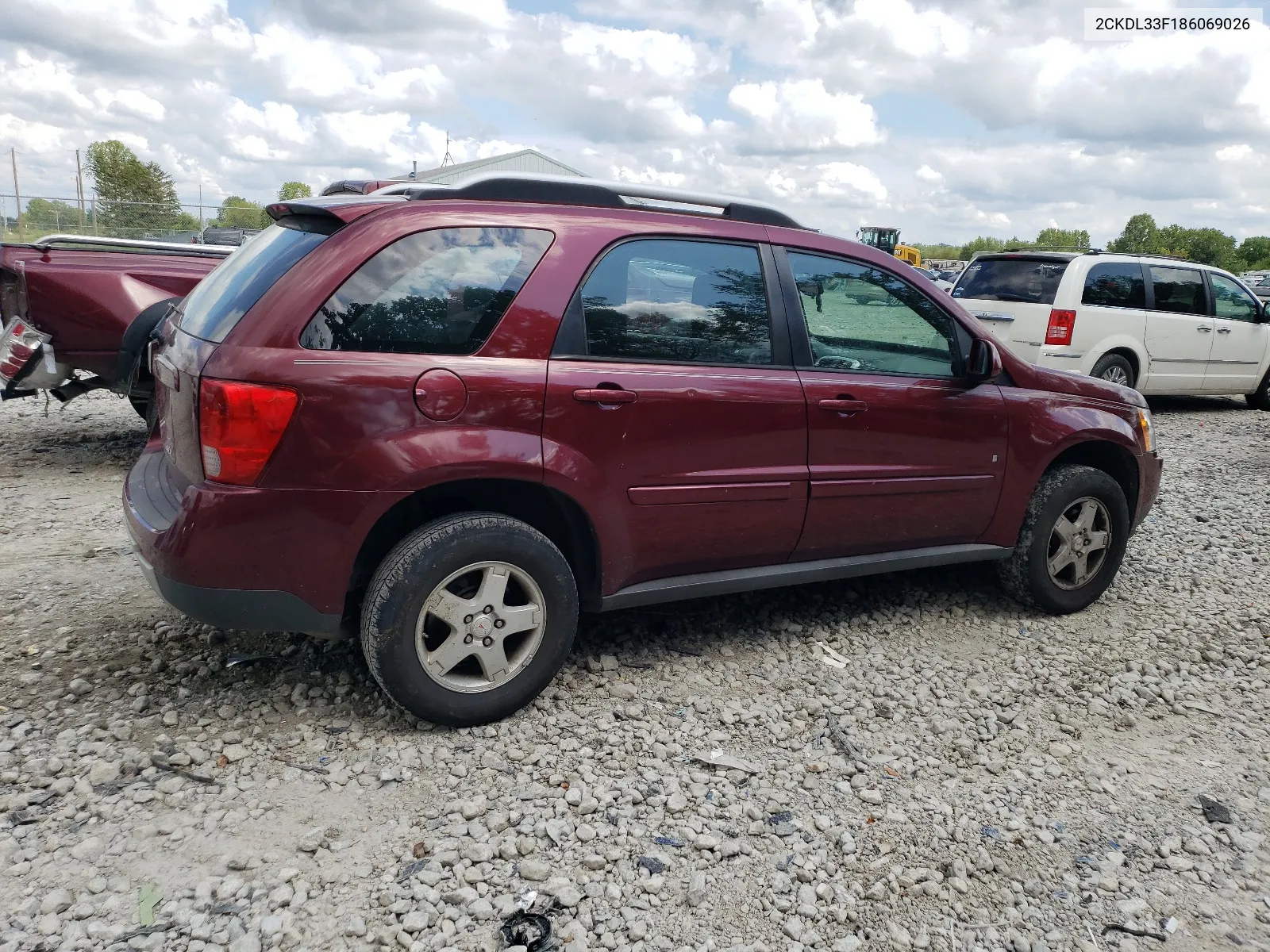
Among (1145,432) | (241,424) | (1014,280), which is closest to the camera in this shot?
(241,424)

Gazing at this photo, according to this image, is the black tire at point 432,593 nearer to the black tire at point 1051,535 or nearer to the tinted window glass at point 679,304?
the tinted window glass at point 679,304

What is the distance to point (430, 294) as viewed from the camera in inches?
120

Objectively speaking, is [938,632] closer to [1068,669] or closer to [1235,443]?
[1068,669]

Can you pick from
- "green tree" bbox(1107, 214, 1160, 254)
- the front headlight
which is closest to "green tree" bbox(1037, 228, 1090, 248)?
"green tree" bbox(1107, 214, 1160, 254)

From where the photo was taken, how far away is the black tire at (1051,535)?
4.38m

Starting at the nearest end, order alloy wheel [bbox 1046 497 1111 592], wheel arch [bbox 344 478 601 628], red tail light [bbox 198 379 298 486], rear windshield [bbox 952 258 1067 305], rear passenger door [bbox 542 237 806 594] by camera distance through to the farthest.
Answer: red tail light [bbox 198 379 298 486]
wheel arch [bbox 344 478 601 628]
rear passenger door [bbox 542 237 806 594]
alloy wheel [bbox 1046 497 1111 592]
rear windshield [bbox 952 258 1067 305]

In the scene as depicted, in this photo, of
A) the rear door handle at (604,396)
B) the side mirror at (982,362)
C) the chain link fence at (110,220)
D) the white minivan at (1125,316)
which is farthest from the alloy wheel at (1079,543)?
the chain link fence at (110,220)

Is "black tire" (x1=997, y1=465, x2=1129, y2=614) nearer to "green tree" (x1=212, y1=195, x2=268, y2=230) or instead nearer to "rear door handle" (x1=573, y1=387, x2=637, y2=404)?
"rear door handle" (x1=573, y1=387, x2=637, y2=404)

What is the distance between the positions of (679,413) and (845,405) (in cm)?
77

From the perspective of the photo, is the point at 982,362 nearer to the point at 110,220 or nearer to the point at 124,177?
the point at 110,220

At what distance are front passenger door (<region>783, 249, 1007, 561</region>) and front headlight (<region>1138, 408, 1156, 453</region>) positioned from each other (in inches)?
39.3

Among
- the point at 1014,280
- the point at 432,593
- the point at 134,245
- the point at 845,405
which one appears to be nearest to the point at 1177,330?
the point at 1014,280

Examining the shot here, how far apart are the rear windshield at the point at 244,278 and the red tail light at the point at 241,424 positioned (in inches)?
9.4

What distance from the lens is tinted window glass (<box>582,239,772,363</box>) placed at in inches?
131
